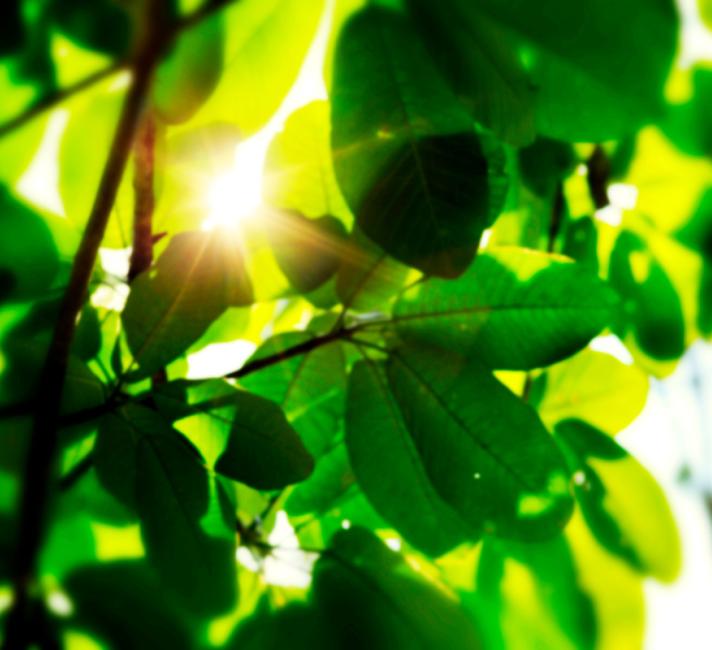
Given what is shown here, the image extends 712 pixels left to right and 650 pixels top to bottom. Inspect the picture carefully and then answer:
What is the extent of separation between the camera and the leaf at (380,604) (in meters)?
0.79

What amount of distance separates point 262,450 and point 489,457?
10.1 inches

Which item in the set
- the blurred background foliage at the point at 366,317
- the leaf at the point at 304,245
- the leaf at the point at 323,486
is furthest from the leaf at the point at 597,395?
the leaf at the point at 304,245

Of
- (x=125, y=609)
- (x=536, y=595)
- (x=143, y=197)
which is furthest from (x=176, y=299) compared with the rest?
(x=536, y=595)

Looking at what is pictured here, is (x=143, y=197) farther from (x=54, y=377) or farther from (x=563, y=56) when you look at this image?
(x=563, y=56)

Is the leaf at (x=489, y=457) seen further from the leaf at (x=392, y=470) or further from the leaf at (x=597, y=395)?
the leaf at (x=597, y=395)

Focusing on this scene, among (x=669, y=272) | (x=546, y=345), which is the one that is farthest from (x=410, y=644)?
(x=669, y=272)

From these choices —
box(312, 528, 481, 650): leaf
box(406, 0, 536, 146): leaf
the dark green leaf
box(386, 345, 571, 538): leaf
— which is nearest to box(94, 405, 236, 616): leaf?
the dark green leaf

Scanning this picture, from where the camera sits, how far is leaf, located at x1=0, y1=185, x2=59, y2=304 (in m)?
0.59

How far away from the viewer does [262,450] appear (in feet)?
2.65

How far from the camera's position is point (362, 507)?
1033mm

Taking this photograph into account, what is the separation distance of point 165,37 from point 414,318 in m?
0.51

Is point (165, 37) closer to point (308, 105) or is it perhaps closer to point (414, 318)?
point (308, 105)

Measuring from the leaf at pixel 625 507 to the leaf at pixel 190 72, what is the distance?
0.68 metres

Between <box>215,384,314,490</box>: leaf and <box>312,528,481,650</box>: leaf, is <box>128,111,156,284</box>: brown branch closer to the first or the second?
<box>215,384,314,490</box>: leaf
